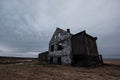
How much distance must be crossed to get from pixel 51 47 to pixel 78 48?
37.0 feet

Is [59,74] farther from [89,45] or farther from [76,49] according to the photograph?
[89,45]

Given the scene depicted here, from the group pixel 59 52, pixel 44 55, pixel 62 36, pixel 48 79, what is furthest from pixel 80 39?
pixel 44 55

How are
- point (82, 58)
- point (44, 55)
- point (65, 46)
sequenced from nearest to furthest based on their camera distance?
1. point (82, 58)
2. point (65, 46)
3. point (44, 55)

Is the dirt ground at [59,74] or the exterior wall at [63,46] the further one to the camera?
the exterior wall at [63,46]

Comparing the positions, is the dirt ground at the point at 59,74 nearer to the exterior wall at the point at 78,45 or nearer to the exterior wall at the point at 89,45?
the exterior wall at the point at 78,45

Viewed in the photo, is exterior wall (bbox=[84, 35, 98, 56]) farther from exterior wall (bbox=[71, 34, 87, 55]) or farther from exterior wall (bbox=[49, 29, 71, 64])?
exterior wall (bbox=[49, 29, 71, 64])

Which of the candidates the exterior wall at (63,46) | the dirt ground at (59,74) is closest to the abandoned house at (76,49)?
the exterior wall at (63,46)

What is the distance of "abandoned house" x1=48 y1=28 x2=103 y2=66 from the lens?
19.7 meters

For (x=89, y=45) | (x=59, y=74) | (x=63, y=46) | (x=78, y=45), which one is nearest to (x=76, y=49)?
(x=78, y=45)

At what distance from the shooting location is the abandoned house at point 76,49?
1967 cm

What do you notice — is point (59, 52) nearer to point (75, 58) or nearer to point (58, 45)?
point (58, 45)

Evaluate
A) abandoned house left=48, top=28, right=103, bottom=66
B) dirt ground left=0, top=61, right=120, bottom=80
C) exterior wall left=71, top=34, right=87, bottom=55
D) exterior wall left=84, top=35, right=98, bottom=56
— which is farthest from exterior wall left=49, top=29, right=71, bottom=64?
dirt ground left=0, top=61, right=120, bottom=80

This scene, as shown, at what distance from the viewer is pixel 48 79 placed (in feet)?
26.6

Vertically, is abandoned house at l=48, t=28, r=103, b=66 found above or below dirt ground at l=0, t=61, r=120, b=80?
above
